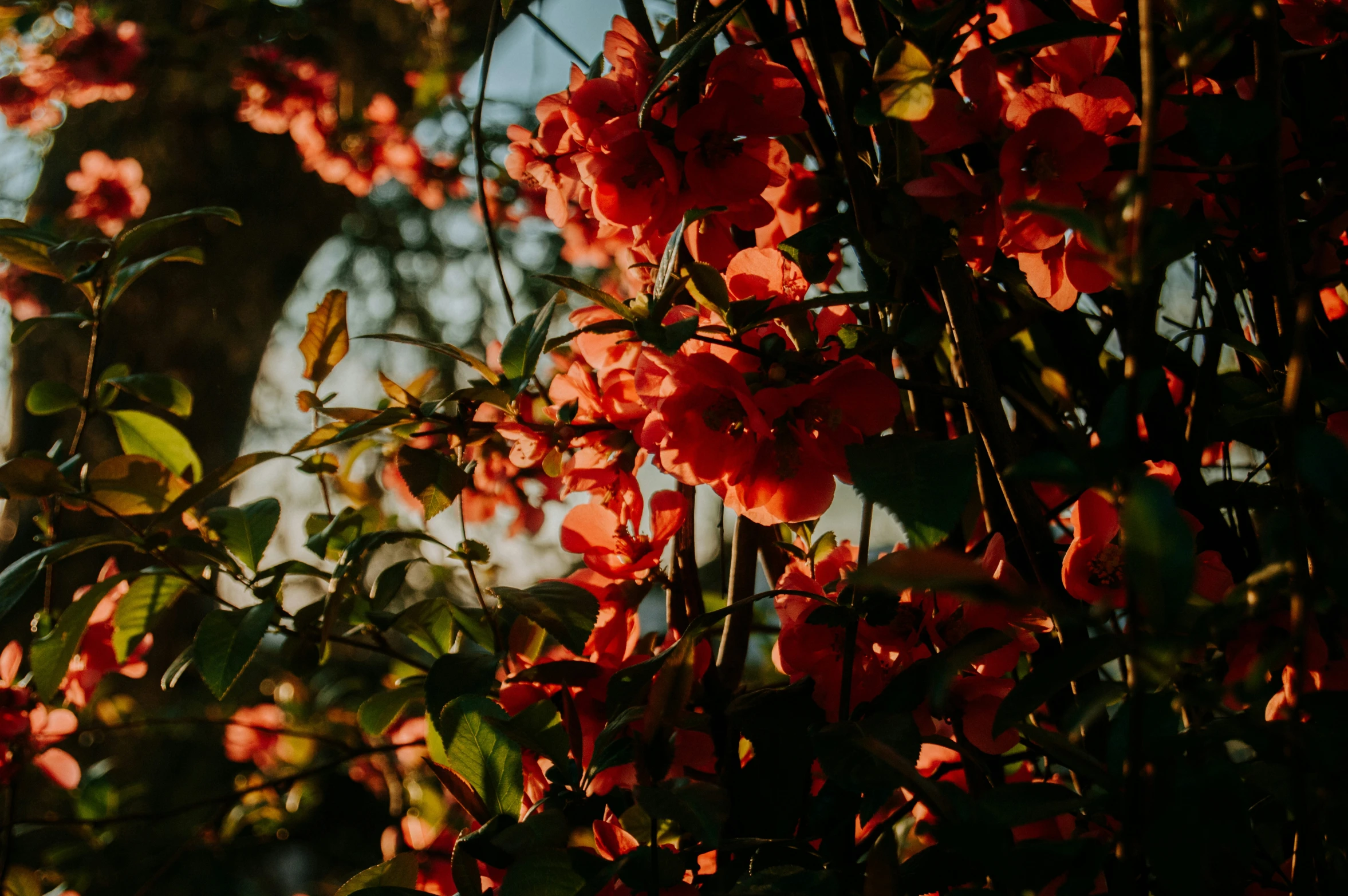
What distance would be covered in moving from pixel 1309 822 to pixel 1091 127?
286 mm

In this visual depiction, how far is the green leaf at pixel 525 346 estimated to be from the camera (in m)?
0.46

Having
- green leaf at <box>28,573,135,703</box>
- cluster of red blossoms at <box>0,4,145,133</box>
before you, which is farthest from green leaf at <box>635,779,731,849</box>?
cluster of red blossoms at <box>0,4,145,133</box>

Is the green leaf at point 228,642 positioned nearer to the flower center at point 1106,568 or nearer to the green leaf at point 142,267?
the green leaf at point 142,267

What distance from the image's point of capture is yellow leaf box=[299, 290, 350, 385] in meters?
0.62

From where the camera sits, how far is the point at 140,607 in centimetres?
59

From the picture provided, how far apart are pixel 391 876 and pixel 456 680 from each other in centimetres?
10

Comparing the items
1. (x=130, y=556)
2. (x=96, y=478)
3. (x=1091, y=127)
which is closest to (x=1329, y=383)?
(x=1091, y=127)

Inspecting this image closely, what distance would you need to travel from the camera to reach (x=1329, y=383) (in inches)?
14.1

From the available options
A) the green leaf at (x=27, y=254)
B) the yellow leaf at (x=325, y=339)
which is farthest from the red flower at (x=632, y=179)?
the green leaf at (x=27, y=254)

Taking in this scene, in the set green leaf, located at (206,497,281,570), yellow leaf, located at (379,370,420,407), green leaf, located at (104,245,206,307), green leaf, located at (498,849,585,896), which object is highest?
green leaf, located at (104,245,206,307)

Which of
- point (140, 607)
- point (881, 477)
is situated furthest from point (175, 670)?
point (881, 477)

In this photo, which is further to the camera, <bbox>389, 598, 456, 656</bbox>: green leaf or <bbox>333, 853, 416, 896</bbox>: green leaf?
<bbox>389, 598, 456, 656</bbox>: green leaf

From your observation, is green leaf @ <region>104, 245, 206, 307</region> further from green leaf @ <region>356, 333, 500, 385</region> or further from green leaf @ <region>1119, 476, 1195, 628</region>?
green leaf @ <region>1119, 476, 1195, 628</region>

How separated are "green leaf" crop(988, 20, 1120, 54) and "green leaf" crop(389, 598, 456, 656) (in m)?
0.46
